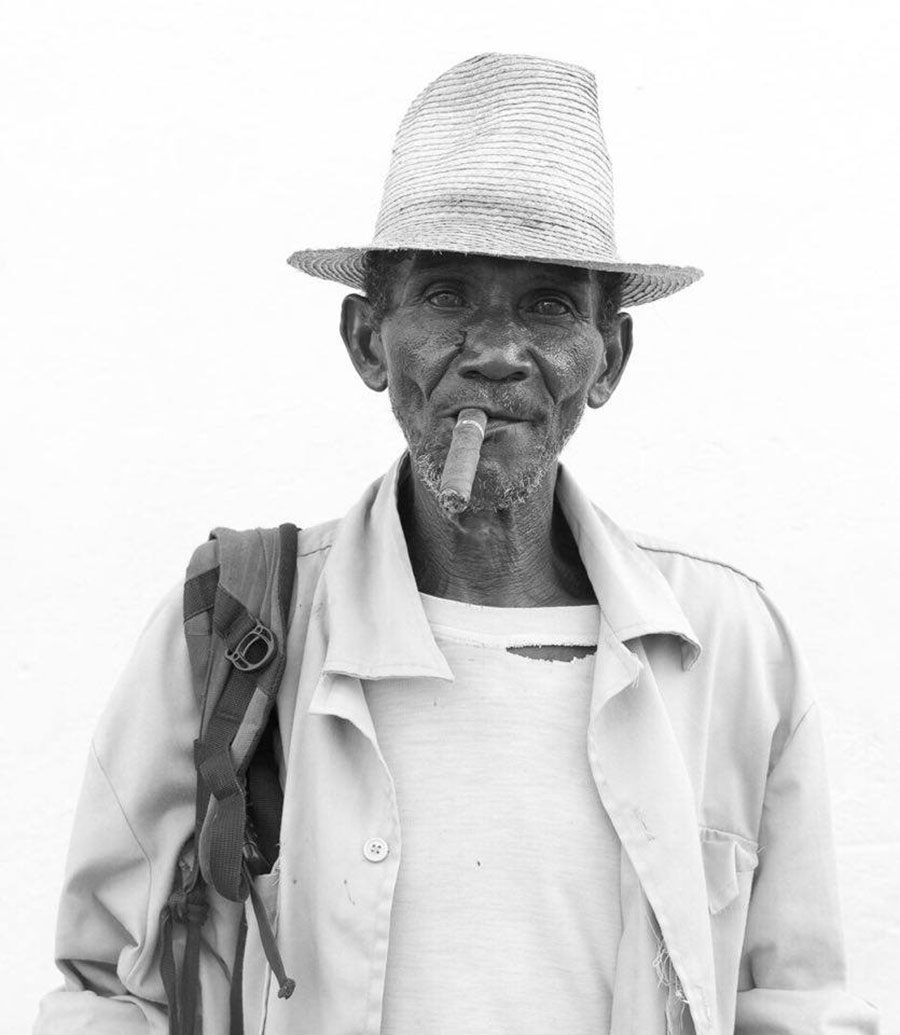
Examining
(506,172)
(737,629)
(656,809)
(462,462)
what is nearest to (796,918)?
(656,809)

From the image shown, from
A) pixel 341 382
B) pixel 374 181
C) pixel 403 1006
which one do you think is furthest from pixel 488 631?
pixel 374 181

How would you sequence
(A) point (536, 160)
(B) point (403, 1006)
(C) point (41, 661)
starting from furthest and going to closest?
(C) point (41, 661)
(A) point (536, 160)
(B) point (403, 1006)

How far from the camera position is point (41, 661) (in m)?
3.25

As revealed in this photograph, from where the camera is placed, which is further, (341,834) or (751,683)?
(751,683)

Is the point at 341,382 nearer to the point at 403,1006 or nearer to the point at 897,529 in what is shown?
the point at 897,529

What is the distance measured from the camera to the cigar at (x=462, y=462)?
225 cm

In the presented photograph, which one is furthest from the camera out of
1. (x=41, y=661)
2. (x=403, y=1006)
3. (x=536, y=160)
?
(x=41, y=661)

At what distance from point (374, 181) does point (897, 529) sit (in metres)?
1.28

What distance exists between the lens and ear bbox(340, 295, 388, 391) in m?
2.57

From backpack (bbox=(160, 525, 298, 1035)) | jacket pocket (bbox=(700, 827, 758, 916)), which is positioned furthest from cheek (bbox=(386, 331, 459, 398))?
jacket pocket (bbox=(700, 827, 758, 916))

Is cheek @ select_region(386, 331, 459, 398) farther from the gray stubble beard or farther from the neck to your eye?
the neck

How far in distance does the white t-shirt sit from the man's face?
0.94 ft

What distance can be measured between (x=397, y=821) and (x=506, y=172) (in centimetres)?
93

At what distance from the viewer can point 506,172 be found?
2.37m
